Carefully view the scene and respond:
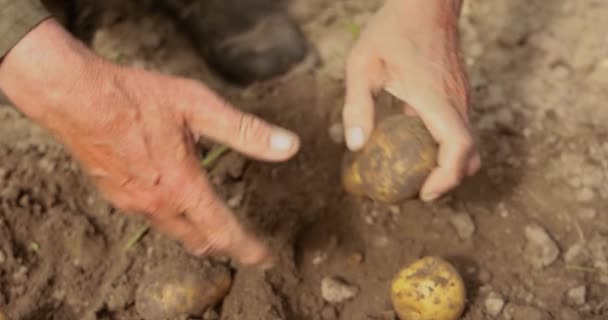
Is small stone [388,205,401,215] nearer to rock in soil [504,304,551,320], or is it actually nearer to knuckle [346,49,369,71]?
rock in soil [504,304,551,320]

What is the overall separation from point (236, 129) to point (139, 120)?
0.64ft

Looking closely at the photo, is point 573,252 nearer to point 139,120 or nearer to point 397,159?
point 397,159

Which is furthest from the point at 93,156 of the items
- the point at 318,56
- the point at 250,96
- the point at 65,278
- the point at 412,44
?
the point at 318,56

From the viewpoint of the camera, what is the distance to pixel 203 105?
1458 mm

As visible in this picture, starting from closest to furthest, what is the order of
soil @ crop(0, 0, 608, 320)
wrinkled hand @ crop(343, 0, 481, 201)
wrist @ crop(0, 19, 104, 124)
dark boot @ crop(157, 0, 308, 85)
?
wrist @ crop(0, 19, 104, 124) < wrinkled hand @ crop(343, 0, 481, 201) < soil @ crop(0, 0, 608, 320) < dark boot @ crop(157, 0, 308, 85)

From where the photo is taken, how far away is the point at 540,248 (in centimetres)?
189

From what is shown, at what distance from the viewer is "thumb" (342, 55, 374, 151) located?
5.30 feet

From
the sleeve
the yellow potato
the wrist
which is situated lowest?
the yellow potato

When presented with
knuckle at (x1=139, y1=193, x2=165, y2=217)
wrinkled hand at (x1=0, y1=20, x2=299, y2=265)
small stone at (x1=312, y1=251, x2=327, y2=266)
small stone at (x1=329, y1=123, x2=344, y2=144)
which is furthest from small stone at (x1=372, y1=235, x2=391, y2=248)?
knuckle at (x1=139, y1=193, x2=165, y2=217)

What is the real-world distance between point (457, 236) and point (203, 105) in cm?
85

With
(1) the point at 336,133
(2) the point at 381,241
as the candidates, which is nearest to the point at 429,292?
(2) the point at 381,241

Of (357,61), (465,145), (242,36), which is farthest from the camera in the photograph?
(242,36)

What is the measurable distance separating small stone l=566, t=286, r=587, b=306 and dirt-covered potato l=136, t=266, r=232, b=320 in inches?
34.0

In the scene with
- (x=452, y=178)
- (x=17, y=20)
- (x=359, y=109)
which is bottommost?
(x=452, y=178)
